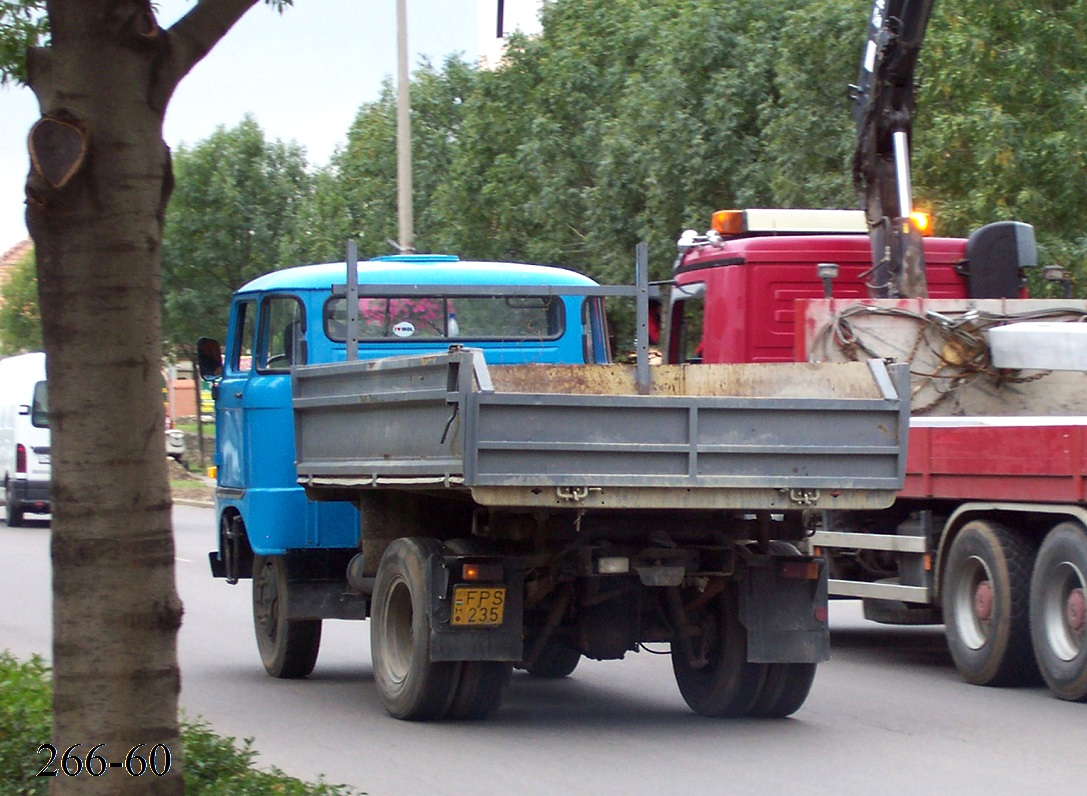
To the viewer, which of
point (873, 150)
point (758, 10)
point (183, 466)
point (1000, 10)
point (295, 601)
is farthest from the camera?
point (183, 466)

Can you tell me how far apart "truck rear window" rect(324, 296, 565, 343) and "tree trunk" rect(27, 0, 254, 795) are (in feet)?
16.6

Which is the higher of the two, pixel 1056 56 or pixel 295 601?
pixel 1056 56

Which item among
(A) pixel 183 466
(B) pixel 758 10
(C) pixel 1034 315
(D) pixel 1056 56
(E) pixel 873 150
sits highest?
(B) pixel 758 10

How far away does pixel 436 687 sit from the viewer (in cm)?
842

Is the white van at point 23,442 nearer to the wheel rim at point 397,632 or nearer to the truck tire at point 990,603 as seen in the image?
the wheel rim at point 397,632

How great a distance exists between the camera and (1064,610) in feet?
31.0

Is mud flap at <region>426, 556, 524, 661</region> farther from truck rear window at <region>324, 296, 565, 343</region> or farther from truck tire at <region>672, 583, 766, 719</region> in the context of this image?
truck rear window at <region>324, 296, 565, 343</region>

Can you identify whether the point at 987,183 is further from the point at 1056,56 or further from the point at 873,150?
the point at 873,150

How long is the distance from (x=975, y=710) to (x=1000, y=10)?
11329 millimetres

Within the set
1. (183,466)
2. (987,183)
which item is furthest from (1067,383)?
(183,466)

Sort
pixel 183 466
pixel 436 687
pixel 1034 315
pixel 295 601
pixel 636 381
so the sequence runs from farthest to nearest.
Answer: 1. pixel 183 466
2. pixel 1034 315
3. pixel 295 601
4. pixel 636 381
5. pixel 436 687

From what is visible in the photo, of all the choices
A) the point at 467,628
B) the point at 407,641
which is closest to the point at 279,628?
the point at 407,641

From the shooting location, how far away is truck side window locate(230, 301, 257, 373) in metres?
10.6

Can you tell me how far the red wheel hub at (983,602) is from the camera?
33.1ft
